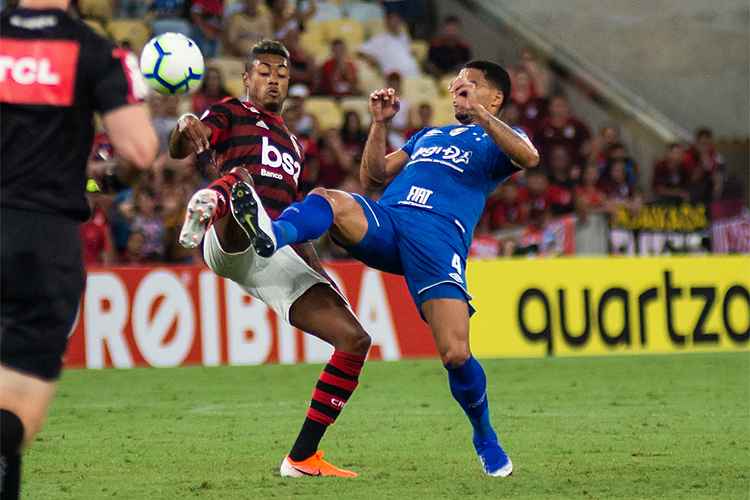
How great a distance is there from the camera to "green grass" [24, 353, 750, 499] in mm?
6785

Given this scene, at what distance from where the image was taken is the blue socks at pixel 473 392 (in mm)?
7102

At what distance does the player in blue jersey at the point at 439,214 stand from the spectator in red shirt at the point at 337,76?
35.8 ft

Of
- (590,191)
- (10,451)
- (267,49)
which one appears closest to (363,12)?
(590,191)

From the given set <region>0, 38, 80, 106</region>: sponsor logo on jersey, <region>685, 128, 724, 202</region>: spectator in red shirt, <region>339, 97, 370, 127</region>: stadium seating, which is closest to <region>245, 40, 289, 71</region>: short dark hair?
<region>0, 38, 80, 106</region>: sponsor logo on jersey

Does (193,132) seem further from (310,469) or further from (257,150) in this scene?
(310,469)

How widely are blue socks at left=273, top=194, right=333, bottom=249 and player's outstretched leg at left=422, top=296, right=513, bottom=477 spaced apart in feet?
2.29

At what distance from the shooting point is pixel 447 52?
67.7 feet

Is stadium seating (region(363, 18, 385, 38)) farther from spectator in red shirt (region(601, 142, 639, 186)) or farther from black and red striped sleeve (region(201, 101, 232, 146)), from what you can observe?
black and red striped sleeve (region(201, 101, 232, 146))

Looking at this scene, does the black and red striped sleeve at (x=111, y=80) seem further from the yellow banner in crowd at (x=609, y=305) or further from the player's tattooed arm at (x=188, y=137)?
the yellow banner in crowd at (x=609, y=305)

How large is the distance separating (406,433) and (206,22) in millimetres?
10231

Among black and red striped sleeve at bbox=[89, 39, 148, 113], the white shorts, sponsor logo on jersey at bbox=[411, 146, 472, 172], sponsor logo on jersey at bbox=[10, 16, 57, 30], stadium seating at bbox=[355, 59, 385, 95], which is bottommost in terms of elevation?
stadium seating at bbox=[355, 59, 385, 95]

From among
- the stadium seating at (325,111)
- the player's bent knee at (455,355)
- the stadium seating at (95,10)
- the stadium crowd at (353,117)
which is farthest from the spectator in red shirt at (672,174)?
the player's bent knee at (455,355)

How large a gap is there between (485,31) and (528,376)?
397 inches

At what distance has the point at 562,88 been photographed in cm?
2144
